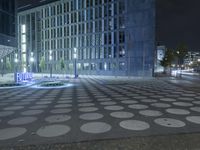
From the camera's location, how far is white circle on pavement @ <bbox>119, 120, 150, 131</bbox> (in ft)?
18.0

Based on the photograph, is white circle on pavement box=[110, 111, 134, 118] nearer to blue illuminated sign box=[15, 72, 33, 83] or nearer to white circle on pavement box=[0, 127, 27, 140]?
white circle on pavement box=[0, 127, 27, 140]

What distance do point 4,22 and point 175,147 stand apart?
2606 cm

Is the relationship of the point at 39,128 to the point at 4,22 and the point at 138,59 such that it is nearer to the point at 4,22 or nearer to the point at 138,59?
the point at 4,22

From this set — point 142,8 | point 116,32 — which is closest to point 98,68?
point 116,32

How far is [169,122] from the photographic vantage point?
6094mm

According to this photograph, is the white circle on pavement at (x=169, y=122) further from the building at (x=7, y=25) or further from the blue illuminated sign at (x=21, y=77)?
the building at (x=7, y=25)

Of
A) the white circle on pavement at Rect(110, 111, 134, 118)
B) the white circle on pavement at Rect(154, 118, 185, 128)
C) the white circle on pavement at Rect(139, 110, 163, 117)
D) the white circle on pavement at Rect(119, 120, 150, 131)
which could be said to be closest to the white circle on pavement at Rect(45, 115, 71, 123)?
the white circle on pavement at Rect(110, 111, 134, 118)

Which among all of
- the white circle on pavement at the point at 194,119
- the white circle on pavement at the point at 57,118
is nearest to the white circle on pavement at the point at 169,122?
the white circle on pavement at the point at 194,119

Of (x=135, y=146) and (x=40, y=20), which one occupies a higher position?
(x=40, y=20)

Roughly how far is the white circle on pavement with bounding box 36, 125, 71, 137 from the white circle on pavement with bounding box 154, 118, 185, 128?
10.4 ft

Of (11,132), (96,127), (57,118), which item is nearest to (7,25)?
(57,118)

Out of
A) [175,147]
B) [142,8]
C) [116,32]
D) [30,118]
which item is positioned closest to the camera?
[175,147]

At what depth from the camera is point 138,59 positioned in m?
43.1

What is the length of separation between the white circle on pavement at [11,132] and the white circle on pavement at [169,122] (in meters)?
4.52
